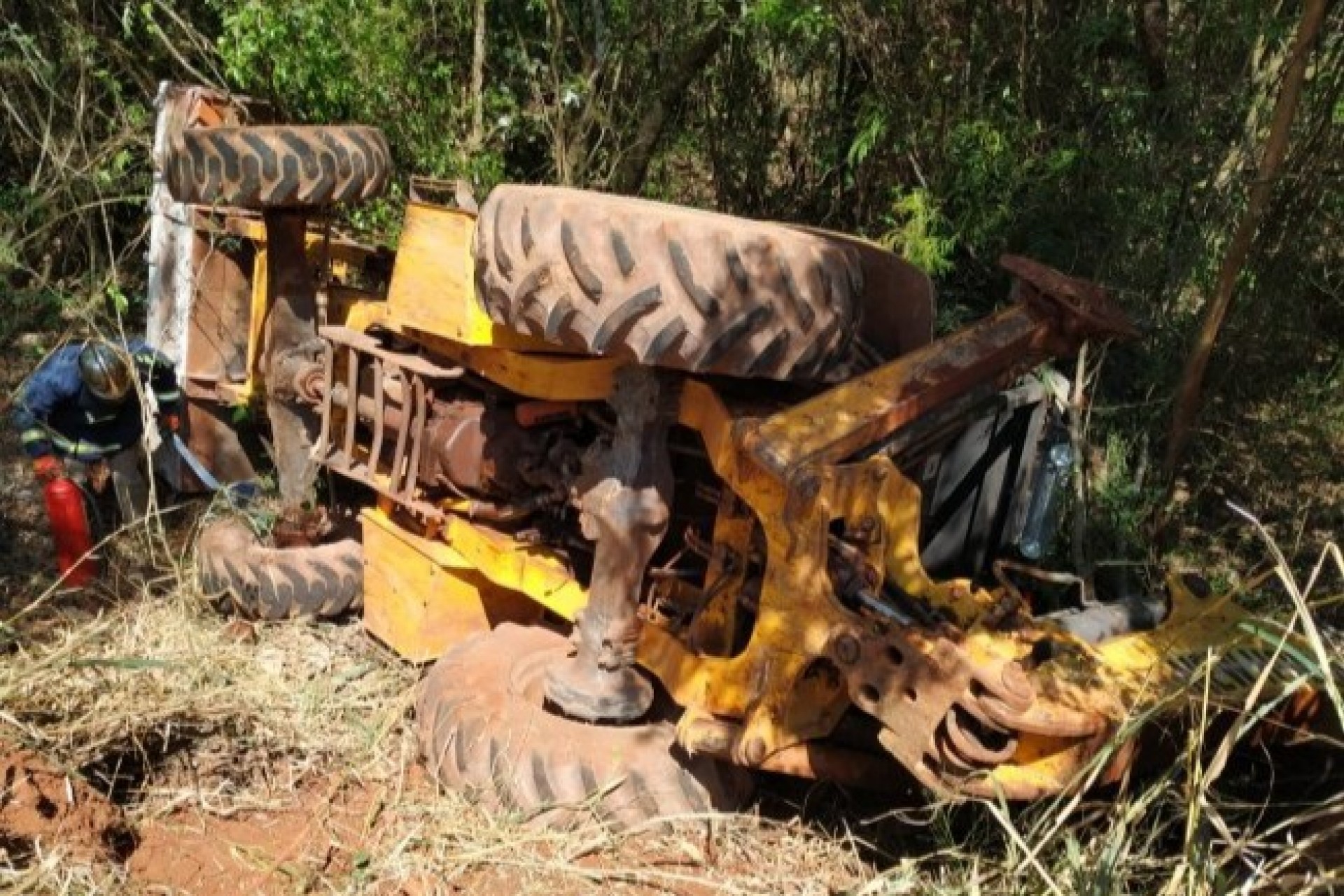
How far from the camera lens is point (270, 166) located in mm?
4035

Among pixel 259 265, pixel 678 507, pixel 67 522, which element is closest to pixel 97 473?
pixel 67 522

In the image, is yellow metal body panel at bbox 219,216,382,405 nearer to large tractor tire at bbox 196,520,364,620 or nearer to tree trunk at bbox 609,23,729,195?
large tractor tire at bbox 196,520,364,620

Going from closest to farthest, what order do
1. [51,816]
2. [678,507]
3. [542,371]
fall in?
[51,816], [542,371], [678,507]

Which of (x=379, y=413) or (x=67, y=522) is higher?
(x=379, y=413)

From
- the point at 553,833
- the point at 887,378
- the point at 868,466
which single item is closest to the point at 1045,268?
the point at 887,378

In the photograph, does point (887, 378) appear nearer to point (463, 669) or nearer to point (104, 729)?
point (463, 669)

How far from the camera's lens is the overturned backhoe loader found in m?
2.70

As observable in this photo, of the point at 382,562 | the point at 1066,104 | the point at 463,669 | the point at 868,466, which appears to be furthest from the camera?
the point at 1066,104

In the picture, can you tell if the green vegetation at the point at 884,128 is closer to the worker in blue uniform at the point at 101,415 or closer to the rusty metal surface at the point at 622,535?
the worker in blue uniform at the point at 101,415

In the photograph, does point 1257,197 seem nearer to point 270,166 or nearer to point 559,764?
point 559,764

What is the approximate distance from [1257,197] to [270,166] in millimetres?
3240

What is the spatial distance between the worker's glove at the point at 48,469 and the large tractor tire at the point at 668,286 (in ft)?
9.61

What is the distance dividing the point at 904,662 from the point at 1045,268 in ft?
3.83

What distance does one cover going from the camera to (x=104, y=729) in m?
3.30
